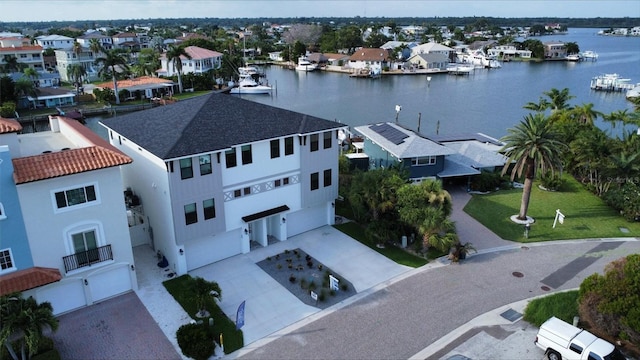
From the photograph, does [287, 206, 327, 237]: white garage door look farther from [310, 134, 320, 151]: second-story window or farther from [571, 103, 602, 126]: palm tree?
[571, 103, 602, 126]: palm tree

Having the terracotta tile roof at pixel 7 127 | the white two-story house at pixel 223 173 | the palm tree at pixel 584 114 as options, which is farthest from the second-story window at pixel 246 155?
the palm tree at pixel 584 114

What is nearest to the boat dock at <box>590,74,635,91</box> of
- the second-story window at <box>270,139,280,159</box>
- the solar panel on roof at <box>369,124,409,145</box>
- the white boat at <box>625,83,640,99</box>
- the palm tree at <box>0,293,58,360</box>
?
the white boat at <box>625,83,640,99</box>

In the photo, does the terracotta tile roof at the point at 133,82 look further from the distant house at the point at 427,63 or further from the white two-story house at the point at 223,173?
the distant house at the point at 427,63

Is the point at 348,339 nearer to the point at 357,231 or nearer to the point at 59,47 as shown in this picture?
the point at 357,231

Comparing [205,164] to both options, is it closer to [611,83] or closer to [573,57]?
[611,83]

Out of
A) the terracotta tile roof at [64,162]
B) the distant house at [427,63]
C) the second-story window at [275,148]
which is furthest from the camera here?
the distant house at [427,63]
